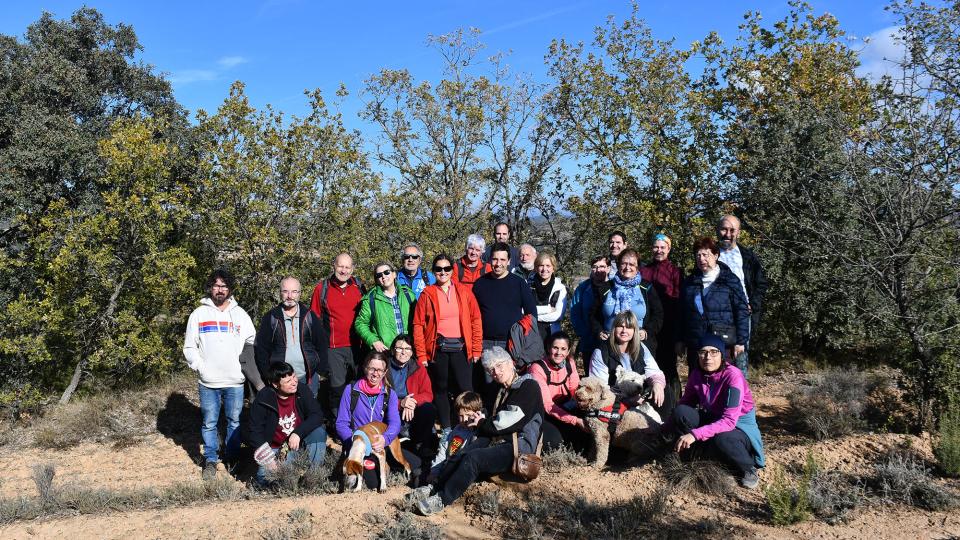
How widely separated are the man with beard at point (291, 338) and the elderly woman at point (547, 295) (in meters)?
2.20

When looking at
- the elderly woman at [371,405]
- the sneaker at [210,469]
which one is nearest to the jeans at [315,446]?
the elderly woman at [371,405]

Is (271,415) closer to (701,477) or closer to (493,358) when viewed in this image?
(493,358)

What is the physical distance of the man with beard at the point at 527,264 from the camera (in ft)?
23.0

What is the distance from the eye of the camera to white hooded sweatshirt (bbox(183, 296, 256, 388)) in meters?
6.20

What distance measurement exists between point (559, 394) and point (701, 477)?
138 centimetres

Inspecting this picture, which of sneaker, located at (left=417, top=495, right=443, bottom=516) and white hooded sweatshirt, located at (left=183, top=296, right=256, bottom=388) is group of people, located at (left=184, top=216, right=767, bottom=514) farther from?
sneaker, located at (left=417, top=495, right=443, bottom=516)

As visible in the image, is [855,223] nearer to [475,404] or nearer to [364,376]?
[475,404]

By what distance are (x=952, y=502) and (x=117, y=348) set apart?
9.55m

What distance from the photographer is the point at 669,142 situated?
1063 cm

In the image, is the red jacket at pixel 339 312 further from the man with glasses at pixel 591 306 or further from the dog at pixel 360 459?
the man with glasses at pixel 591 306

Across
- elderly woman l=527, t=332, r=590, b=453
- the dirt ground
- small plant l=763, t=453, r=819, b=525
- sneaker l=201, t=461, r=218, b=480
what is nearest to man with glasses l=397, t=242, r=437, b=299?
elderly woman l=527, t=332, r=590, b=453

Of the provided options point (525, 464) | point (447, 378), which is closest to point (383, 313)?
point (447, 378)

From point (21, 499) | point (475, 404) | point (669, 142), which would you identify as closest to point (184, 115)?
point (669, 142)

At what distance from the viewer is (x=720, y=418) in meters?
5.01
